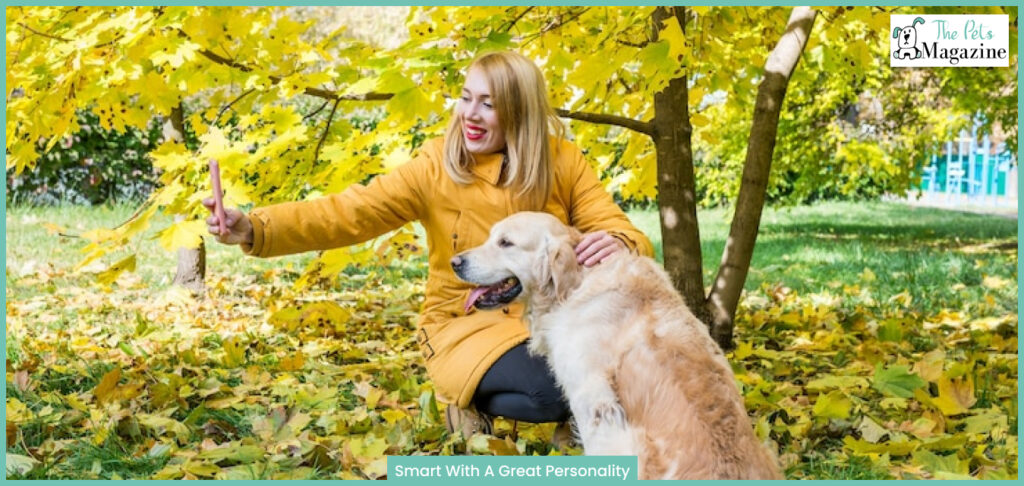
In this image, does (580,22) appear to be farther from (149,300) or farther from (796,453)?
(149,300)

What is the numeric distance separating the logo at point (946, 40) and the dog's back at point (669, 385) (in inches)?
59.7

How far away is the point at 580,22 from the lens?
14.7 feet

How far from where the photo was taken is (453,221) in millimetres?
3355

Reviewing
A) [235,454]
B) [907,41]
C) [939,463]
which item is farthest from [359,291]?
[939,463]

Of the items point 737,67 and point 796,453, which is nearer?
point 796,453

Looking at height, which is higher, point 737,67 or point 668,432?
point 737,67

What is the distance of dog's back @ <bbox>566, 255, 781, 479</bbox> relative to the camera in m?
Answer: 2.46

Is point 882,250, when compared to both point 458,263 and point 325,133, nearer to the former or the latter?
point 325,133

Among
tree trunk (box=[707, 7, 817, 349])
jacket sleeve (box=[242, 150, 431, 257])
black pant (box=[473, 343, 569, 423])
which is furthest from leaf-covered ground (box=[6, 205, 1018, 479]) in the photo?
jacket sleeve (box=[242, 150, 431, 257])

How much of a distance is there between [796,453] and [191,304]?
4.15 meters

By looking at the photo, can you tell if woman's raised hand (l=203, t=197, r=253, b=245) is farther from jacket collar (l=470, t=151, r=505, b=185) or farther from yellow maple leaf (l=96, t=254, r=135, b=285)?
yellow maple leaf (l=96, t=254, r=135, b=285)

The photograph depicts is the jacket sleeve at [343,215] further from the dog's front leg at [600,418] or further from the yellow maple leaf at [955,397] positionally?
the yellow maple leaf at [955,397]

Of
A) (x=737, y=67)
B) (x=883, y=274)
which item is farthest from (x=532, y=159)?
(x=883, y=274)

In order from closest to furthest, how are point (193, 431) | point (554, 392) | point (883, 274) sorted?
point (554, 392), point (193, 431), point (883, 274)
